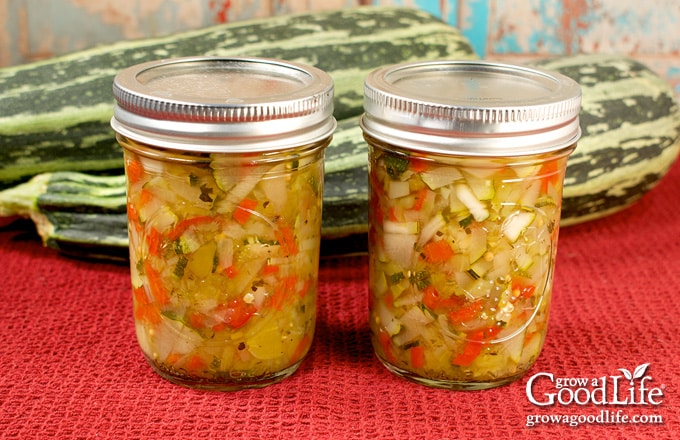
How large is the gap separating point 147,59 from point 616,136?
89 cm

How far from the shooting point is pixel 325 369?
44.3 inches

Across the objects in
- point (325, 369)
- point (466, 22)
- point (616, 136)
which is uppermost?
point (466, 22)

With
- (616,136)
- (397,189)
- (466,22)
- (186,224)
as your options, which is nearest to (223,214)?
(186,224)

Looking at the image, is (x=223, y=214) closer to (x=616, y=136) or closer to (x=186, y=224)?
(x=186, y=224)

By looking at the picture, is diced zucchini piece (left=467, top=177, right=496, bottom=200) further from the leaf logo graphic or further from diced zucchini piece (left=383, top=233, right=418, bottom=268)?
the leaf logo graphic

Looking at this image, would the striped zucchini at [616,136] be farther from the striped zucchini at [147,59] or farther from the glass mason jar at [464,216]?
the glass mason jar at [464,216]

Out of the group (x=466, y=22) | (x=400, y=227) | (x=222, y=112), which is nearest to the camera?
(x=222, y=112)

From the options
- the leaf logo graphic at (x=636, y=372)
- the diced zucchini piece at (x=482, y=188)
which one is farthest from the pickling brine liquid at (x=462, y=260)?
the leaf logo graphic at (x=636, y=372)

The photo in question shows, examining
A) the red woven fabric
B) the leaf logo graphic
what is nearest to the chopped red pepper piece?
the red woven fabric

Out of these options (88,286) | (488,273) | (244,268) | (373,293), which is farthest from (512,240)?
(88,286)

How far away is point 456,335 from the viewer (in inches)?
40.4

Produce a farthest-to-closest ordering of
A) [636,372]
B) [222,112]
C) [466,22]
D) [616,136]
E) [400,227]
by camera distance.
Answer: [466,22], [616,136], [636,372], [400,227], [222,112]

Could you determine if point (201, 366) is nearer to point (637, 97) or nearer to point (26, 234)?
point (26, 234)

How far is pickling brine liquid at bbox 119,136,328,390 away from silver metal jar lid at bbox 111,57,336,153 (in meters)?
0.02
